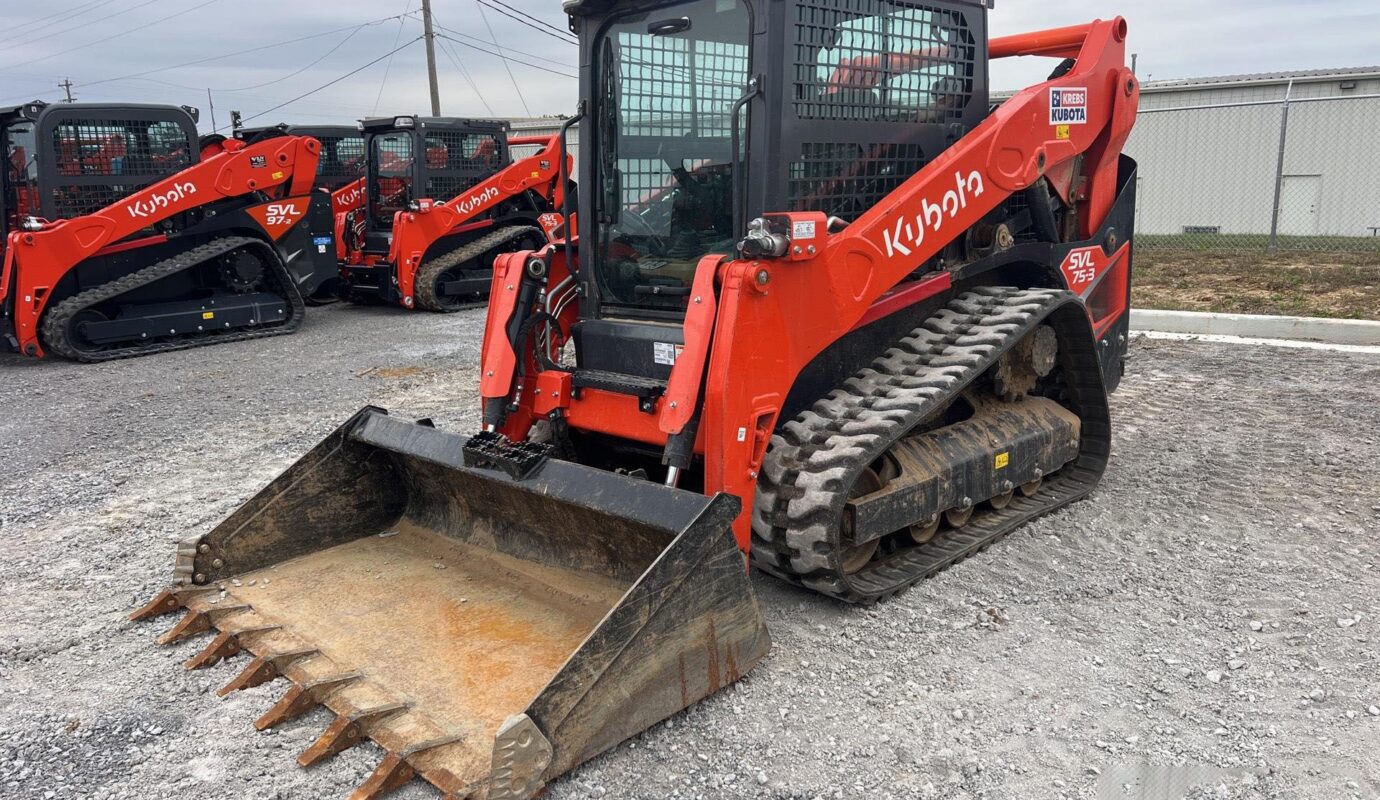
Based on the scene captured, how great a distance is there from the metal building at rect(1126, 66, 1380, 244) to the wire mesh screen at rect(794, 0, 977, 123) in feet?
44.2

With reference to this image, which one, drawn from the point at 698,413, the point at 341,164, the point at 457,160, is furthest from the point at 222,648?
the point at 341,164

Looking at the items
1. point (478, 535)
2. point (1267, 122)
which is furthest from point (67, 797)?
point (1267, 122)

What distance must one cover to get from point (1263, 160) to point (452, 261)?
43.0 feet

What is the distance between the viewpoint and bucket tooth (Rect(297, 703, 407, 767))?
287cm

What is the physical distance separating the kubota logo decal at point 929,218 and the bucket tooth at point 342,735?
2387 millimetres

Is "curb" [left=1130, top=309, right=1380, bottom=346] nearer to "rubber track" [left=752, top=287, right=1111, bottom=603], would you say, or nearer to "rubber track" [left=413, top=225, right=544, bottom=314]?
"rubber track" [left=752, top=287, right=1111, bottom=603]

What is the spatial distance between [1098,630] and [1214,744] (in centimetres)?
75

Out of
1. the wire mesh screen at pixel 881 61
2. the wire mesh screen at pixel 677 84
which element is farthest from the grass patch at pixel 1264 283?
the wire mesh screen at pixel 677 84

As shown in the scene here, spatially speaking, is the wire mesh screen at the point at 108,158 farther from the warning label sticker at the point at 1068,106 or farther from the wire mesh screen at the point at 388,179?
the warning label sticker at the point at 1068,106

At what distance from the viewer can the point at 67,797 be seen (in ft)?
9.16

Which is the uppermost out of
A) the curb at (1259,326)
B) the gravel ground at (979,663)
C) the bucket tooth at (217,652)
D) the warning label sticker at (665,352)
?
the warning label sticker at (665,352)

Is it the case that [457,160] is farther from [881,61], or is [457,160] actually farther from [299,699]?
[299,699]

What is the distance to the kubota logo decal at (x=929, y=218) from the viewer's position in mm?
3961

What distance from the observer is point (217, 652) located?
11.4 feet
